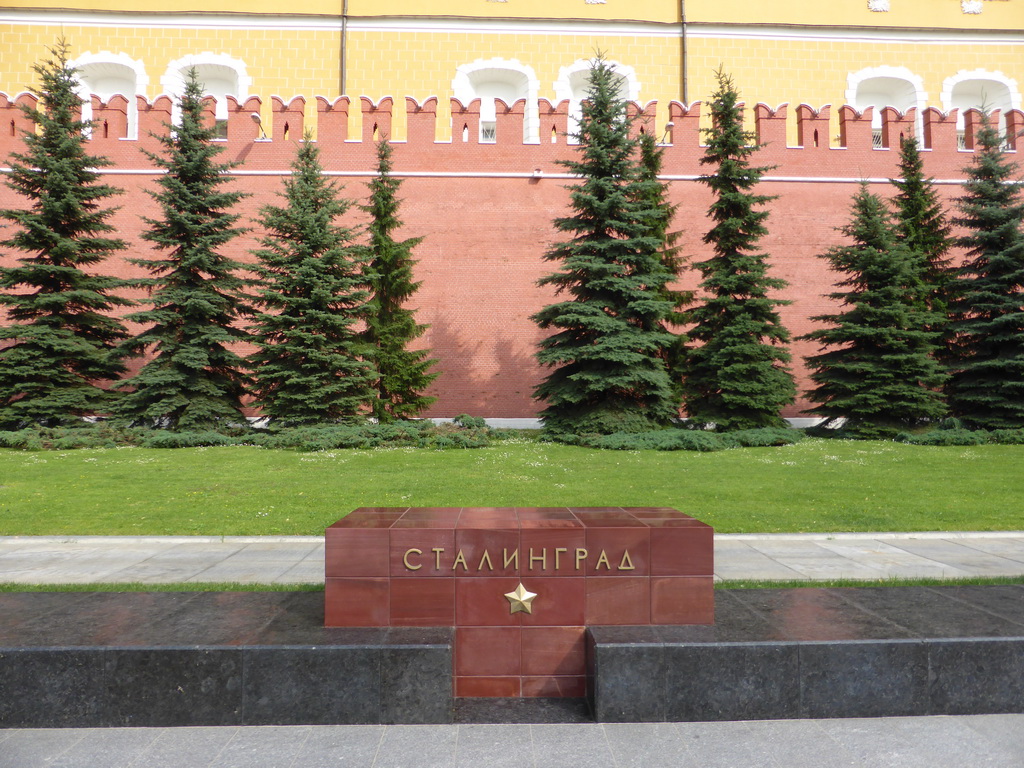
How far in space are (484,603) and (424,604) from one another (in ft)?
1.17

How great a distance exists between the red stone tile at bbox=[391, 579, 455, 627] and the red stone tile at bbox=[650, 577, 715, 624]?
1.22m

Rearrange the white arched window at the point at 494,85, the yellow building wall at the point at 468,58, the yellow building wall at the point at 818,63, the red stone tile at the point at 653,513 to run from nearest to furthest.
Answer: the red stone tile at the point at 653,513 < the yellow building wall at the point at 468,58 < the white arched window at the point at 494,85 < the yellow building wall at the point at 818,63

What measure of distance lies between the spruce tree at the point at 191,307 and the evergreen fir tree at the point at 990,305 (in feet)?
59.3

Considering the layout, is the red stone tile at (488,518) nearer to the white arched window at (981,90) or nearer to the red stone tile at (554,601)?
the red stone tile at (554,601)

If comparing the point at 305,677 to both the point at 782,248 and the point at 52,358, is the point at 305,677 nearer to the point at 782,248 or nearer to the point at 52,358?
the point at 52,358

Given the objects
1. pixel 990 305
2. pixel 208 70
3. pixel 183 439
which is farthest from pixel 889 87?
pixel 183 439

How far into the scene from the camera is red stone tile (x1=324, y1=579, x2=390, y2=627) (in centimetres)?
425

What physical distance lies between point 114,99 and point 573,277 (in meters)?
14.4

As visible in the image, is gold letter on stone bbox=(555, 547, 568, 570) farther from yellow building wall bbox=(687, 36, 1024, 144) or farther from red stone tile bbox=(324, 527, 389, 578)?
yellow building wall bbox=(687, 36, 1024, 144)

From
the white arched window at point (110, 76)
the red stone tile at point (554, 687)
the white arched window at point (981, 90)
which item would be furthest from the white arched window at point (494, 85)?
the red stone tile at point (554, 687)

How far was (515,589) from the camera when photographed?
167 inches

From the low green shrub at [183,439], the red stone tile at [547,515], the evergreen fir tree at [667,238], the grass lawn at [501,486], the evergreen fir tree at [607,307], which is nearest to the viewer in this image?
the red stone tile at [547,515]

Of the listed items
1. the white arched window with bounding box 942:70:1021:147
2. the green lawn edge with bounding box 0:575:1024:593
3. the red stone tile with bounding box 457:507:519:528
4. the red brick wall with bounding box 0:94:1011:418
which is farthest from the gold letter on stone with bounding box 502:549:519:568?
the white arched window with bounding box 942:70:1021:147

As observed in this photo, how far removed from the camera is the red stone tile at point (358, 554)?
14.0 feet
